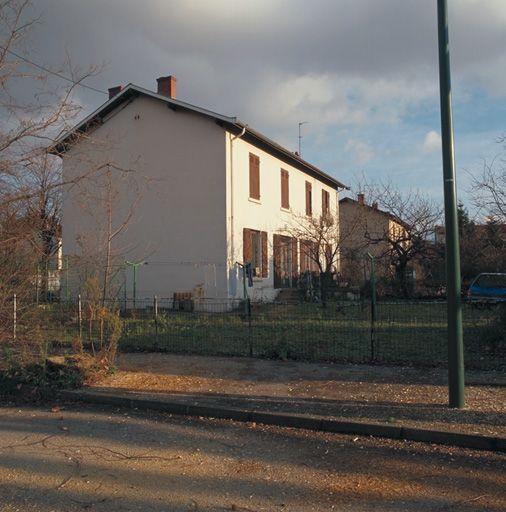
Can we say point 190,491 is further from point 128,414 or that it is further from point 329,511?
point 128,414

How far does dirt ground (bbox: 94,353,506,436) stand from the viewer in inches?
248

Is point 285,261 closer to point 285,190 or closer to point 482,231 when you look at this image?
point 285,190

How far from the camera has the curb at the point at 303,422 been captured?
552 cm

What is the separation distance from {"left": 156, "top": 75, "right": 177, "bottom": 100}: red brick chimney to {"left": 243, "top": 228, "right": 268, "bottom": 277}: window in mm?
6092

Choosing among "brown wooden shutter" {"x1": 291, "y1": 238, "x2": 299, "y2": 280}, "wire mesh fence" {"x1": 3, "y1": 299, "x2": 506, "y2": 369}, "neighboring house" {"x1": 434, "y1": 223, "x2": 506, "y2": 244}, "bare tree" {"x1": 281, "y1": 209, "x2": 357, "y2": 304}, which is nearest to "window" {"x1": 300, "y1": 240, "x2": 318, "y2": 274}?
"bare tree" {"x1": 281, "y1": 209, "x2": 357, "y2": 304}

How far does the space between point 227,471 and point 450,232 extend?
143 inches

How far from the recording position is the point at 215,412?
6.77m

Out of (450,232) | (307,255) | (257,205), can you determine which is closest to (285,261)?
(307,255)

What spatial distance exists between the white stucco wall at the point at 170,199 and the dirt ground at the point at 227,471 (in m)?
12.9

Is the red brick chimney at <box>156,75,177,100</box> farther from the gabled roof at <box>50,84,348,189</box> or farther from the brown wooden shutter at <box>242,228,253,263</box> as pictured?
the brown wooden shutter at <box>242,228,253,263</box>

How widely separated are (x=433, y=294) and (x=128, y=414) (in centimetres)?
1848

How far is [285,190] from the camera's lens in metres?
24.4

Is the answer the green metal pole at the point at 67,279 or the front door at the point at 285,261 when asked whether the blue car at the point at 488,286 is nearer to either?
the front door at the point at 285,261

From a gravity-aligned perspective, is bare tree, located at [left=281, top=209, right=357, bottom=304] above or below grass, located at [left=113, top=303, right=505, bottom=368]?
above
